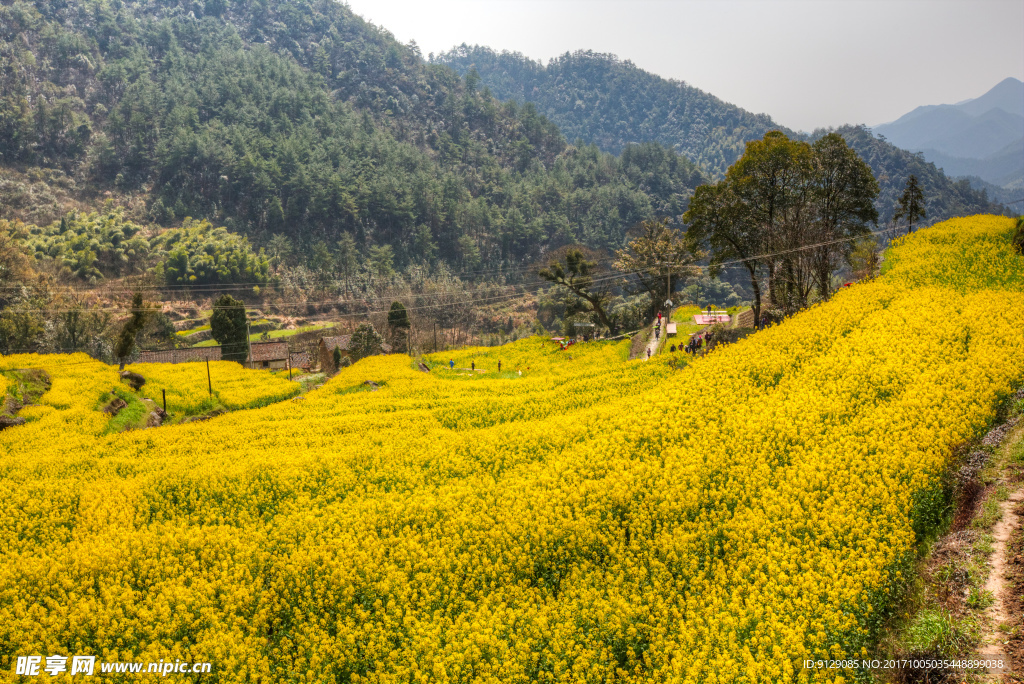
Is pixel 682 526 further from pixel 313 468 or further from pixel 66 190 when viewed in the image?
pixel 66 190

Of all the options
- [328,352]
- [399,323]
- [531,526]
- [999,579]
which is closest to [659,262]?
[399,323]

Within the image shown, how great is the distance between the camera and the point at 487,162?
181500mm

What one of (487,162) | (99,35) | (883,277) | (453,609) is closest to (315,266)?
(487,162)

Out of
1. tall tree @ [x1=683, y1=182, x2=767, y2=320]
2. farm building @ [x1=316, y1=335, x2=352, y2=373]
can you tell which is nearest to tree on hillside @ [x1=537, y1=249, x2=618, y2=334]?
tall tree @ [x1=683, y1=182, x2=767, y2=320]

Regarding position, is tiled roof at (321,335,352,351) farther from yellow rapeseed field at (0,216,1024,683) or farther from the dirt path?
the dirt path

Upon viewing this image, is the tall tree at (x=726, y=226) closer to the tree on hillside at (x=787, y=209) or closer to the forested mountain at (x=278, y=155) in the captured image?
the tree on hillside at (x=787, y=209)

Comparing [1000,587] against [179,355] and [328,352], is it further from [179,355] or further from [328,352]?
[179,355]

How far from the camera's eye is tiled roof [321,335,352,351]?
5619cm

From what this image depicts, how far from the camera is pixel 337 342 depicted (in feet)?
192

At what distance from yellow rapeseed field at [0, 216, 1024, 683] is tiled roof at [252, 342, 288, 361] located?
31.2 metres

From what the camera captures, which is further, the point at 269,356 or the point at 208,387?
the point at 269,356

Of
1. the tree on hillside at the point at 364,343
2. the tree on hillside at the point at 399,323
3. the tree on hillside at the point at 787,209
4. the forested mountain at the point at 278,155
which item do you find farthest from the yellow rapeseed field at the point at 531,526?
the forested mountain at the point at 278,155

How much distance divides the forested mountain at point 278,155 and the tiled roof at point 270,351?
277 feet

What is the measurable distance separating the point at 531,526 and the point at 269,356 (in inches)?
1802
